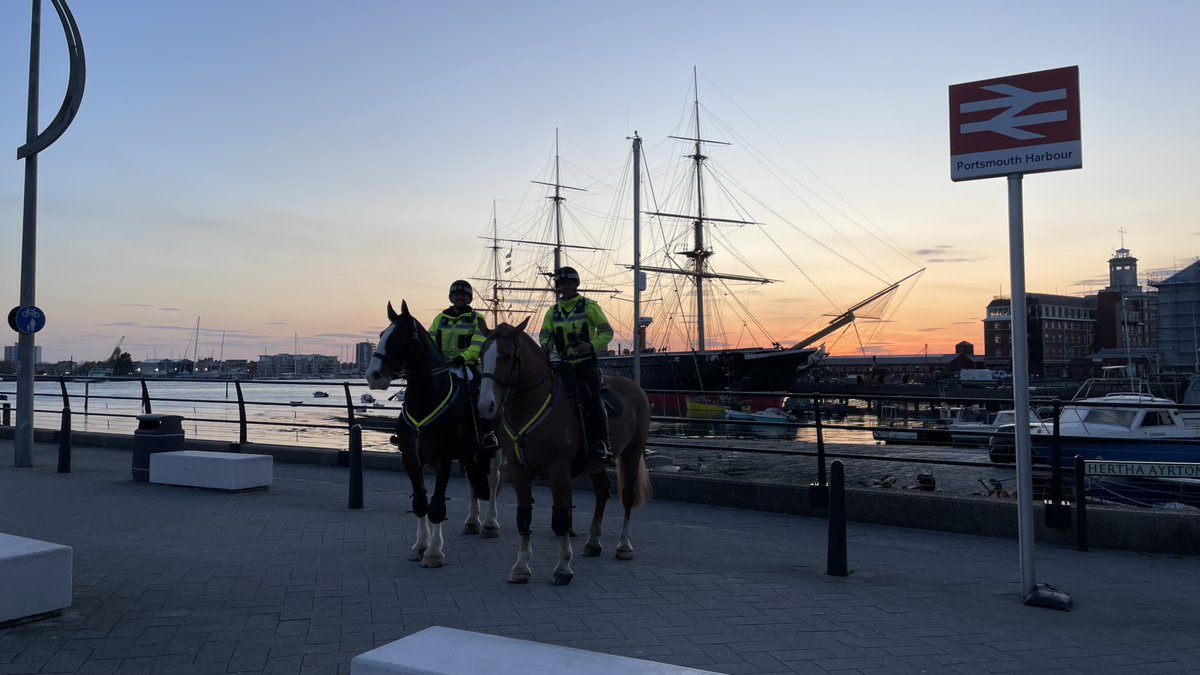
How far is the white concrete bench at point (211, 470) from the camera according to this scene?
34.9ft

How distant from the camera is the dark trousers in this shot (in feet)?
22.5

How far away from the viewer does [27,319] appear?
13.1 m

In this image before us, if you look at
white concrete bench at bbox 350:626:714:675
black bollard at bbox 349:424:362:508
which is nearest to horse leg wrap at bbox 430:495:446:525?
black bollard at bbox 349:424:362:508

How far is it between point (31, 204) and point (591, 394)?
11376mm

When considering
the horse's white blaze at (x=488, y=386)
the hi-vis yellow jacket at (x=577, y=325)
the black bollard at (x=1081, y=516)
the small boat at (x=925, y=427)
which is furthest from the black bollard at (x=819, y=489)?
the horse's white blaze at (x=488, y=386)

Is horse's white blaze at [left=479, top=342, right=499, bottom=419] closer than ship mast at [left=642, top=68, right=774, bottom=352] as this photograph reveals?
Yes

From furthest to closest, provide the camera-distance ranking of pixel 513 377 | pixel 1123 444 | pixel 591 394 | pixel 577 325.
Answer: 1. pixel 1123 444
2. pixel 577 325
3. pixel 591 394
4. pixel 513 377

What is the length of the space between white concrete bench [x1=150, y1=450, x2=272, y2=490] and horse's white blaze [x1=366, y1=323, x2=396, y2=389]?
188 inches

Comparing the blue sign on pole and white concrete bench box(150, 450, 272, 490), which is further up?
the blue sign on pole

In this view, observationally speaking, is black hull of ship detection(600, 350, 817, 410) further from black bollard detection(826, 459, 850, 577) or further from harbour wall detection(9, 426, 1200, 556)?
black bollard detection(826, 459, 850, 577)

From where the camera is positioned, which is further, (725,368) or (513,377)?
(725,368)

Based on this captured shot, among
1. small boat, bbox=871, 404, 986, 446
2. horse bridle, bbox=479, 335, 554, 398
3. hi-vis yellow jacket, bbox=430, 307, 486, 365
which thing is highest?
hi-vis yellow jacket, bbox=430, 307, 486, 365

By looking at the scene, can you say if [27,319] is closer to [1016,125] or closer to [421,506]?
[421,506]

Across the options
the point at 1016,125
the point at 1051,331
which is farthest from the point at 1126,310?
the point at 1016,125
